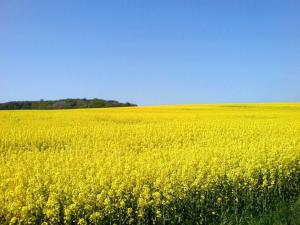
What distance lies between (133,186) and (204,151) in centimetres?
364

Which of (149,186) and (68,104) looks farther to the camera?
(68,104)

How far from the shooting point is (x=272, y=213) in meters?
7.73

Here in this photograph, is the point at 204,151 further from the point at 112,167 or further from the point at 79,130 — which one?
the point at 79,130

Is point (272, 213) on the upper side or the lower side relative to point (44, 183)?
lower

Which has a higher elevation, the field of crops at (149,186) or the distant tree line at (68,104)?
the distant tree line at (68,104)

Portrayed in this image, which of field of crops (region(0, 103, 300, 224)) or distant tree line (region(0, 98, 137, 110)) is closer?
field of crops (region(0, 103, 300, 224))

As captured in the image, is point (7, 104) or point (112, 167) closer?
point (112, 167)

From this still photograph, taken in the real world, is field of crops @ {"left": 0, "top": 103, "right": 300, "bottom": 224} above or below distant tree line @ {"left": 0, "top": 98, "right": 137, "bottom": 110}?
below

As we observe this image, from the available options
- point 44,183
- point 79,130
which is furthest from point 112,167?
point 79,130

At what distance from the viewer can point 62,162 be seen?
920 cm

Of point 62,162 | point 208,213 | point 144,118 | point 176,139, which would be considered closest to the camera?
point 208,213

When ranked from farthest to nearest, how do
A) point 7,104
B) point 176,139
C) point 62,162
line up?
1. point 7,104
2. point 176,139
3. point 62,162

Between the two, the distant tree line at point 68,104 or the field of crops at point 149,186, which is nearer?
A: the field of crops at point 149,186

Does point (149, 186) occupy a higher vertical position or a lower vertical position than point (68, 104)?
lower
